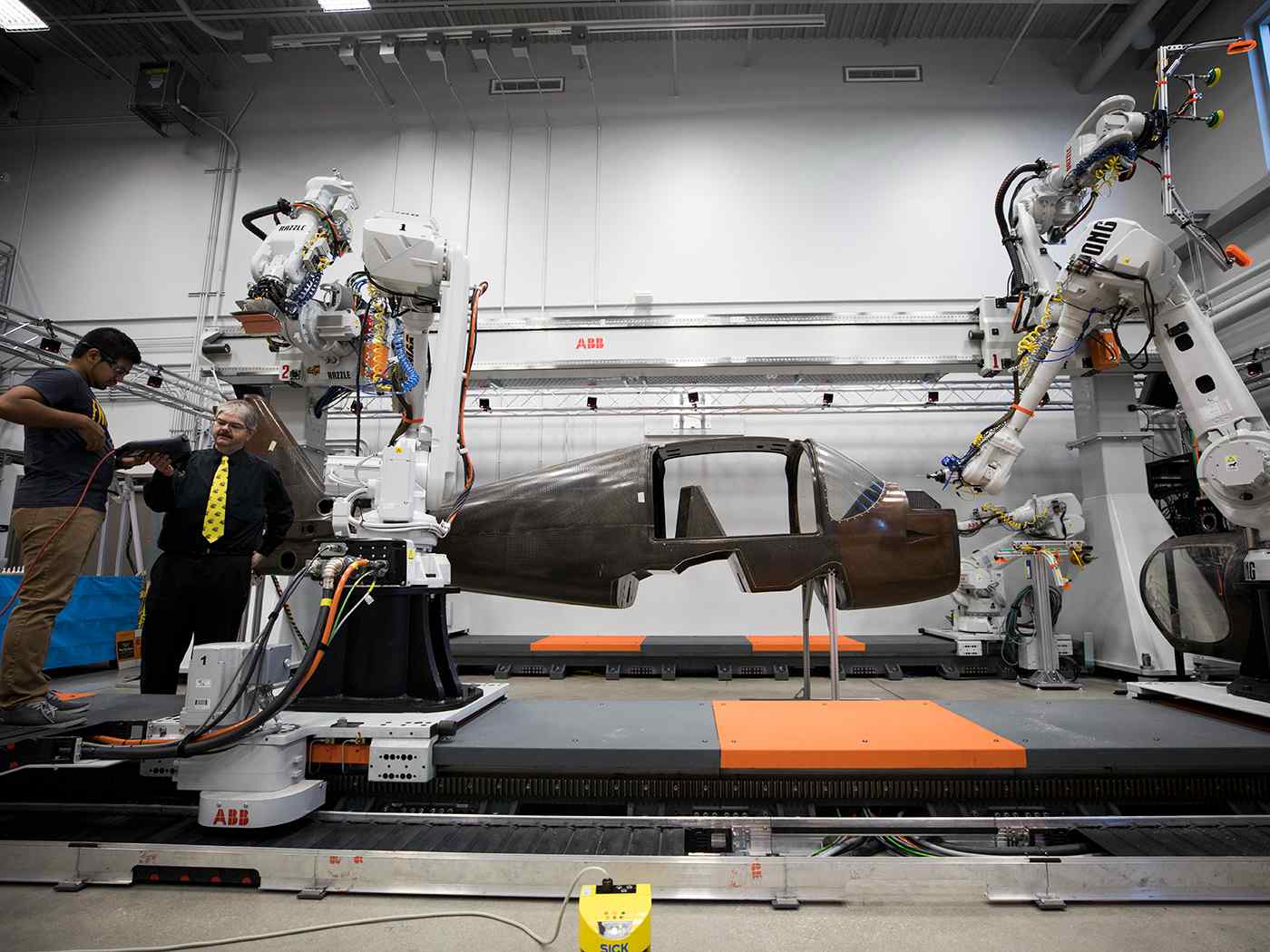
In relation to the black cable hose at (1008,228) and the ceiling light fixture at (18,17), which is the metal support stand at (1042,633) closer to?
the black cable hose at (1008,228)

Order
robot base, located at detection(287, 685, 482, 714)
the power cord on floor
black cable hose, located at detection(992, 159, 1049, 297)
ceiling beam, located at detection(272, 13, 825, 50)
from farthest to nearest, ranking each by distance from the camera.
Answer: ceiling beam, located at detection(272, 13, 825, 50), black cable hose, located at detection(992, 159, 1049, 297), robot base, located at detection(287, 685, 482, 714), the power cord on floor

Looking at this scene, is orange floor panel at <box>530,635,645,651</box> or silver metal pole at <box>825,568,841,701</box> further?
orange floor panel at <box>530,635,645,651</box>

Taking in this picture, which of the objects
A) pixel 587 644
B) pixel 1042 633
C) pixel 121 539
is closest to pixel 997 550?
pixel 1042 633

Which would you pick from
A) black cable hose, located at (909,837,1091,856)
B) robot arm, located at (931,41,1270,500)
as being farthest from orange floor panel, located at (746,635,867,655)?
black cable hose, located at (909,837,1091,856)

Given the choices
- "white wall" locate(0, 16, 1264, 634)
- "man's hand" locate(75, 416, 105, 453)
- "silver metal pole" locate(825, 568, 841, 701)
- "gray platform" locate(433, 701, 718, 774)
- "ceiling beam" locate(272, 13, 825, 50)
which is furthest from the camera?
"white wall" locate(0, 16, 1264, 634)

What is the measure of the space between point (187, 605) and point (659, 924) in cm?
251

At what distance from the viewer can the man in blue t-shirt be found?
2.12 meters

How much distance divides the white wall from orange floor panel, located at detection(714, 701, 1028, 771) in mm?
4736

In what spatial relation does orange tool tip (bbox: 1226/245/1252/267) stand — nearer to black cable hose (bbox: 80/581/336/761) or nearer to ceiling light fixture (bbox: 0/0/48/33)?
black cable hose (bbox: 80/581/336/761)

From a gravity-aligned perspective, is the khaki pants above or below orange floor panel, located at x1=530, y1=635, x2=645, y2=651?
above

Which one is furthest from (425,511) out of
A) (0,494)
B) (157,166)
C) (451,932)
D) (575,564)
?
(157,166)

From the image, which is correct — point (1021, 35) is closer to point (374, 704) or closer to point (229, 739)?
point (374, 704)

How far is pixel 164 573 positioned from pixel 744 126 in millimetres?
8515

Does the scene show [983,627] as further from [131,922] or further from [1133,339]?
[131,922]
